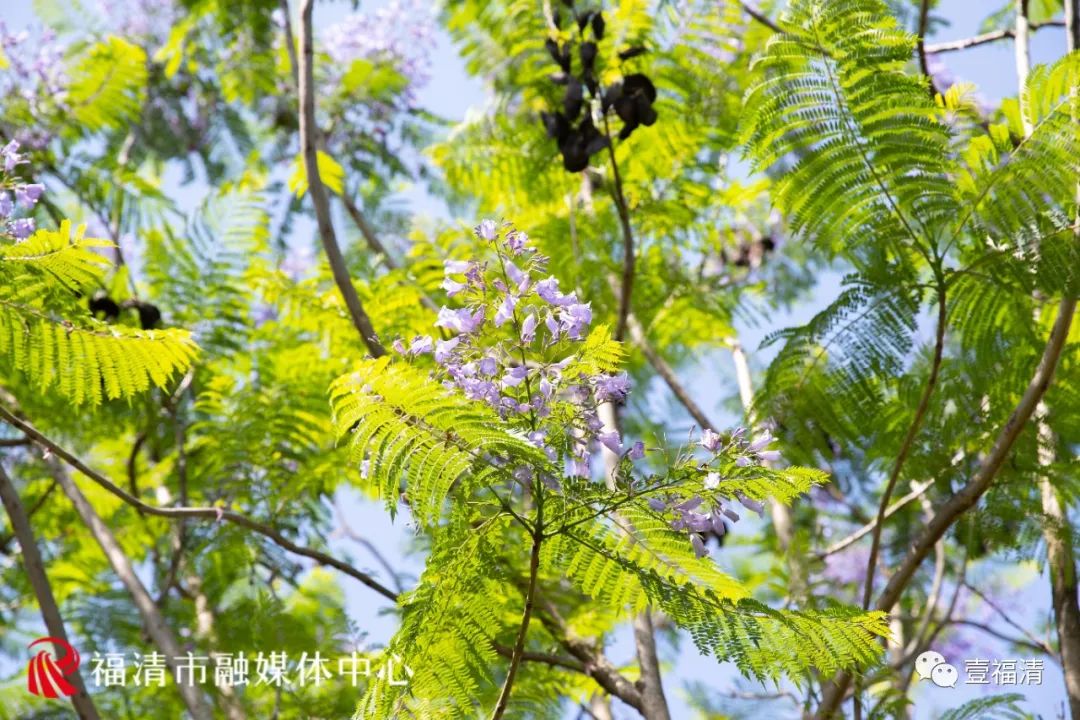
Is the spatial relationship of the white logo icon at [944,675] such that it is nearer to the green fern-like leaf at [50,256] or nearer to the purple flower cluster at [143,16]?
the green fern-like leaf at [50,256]

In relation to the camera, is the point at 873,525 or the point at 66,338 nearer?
the point at 66,338

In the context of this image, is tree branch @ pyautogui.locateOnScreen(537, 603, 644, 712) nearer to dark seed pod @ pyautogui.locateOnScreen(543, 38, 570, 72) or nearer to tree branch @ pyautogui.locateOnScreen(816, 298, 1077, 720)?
tree branch @ pyautogui.locateOnScreen(816, 298, 1077, 720)

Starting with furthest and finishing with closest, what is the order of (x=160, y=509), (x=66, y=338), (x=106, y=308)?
(x=106, y=308) → (x=160, y=509) → (x=66, y=338)

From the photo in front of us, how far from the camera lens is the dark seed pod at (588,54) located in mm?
3316

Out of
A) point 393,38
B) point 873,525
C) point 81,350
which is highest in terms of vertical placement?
point 393,38

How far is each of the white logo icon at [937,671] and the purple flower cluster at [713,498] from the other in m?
1.32

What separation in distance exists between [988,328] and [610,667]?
4.25 feet

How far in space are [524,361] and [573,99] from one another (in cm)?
150

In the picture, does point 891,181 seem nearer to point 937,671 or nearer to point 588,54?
point 588,54

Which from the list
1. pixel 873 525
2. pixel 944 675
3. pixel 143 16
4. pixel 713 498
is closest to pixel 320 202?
pixel 713 498

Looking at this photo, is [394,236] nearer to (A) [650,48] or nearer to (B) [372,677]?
(A) [650,48]

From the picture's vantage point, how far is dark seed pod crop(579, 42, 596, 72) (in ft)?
10.9

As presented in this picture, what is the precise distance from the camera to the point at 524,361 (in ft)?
6.48

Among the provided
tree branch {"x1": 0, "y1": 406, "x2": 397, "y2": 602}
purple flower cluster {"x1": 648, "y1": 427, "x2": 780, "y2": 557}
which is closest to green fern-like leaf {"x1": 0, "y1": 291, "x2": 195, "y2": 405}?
tree branch {"x1": 0, "y1": 406, "x2": 397, "y2": 602}
